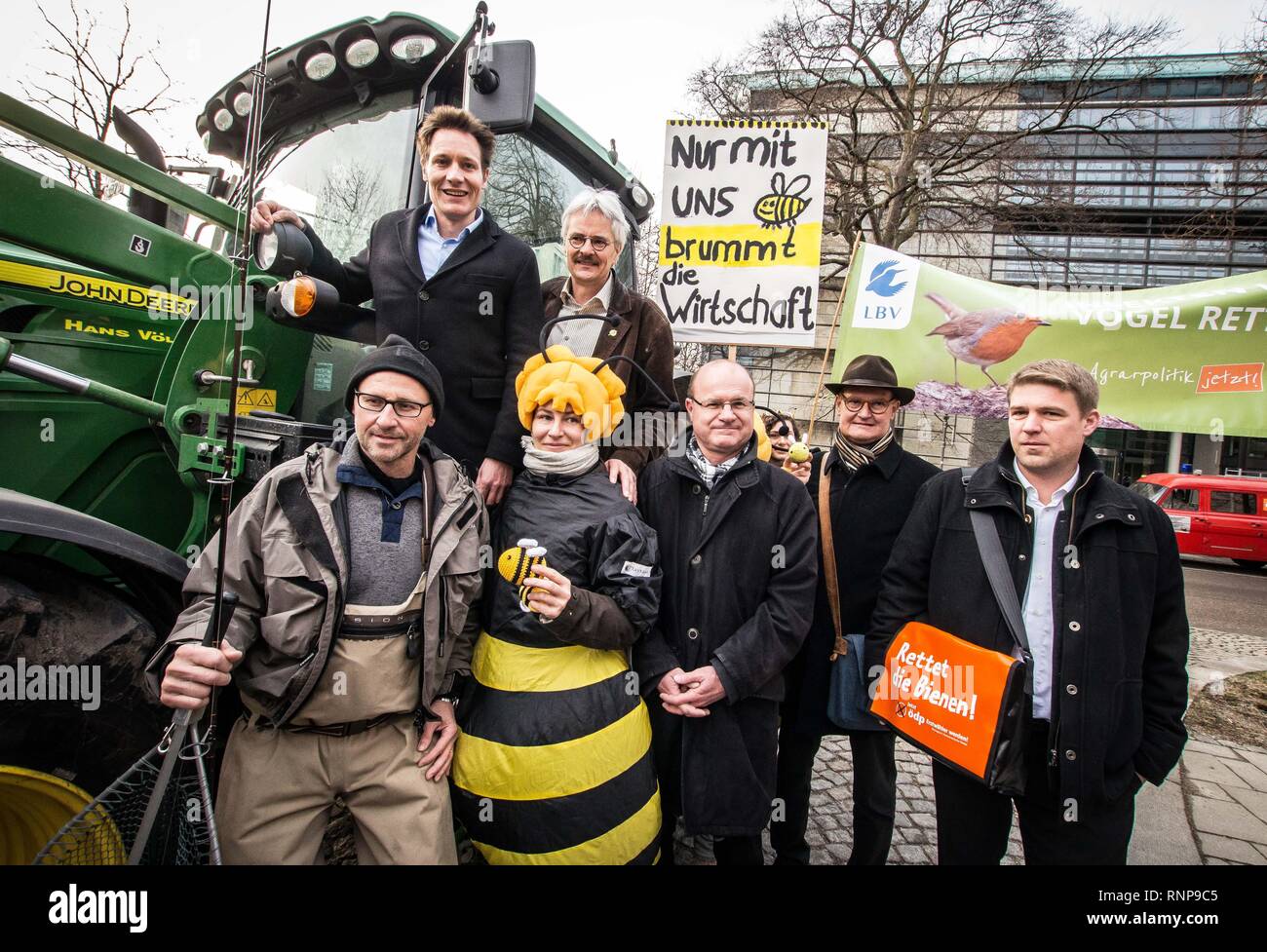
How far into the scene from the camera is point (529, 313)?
265 cm

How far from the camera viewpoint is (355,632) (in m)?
1.98

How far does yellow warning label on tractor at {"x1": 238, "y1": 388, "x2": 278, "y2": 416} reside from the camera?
273 centimetres

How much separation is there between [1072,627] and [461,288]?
235cm

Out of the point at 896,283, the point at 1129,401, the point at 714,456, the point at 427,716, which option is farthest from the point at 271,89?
the point at 1129,401

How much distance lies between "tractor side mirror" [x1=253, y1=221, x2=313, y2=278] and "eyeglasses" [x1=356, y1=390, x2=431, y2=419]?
0.69 m

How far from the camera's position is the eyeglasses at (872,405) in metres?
2.79

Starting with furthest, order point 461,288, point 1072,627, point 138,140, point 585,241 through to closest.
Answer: point 138,140, point 585,241, point 461,288, point 1072,627

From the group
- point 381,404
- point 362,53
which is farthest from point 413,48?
point 381,404

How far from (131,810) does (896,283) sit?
5.70 metres

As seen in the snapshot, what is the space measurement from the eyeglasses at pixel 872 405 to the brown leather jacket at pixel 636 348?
0.79 m

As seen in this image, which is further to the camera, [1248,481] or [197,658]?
[1248,481]

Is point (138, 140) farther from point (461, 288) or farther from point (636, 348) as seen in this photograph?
point (636, 348)

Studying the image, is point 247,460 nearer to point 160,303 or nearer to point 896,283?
point 160,303

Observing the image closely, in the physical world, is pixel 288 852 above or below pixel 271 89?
below
